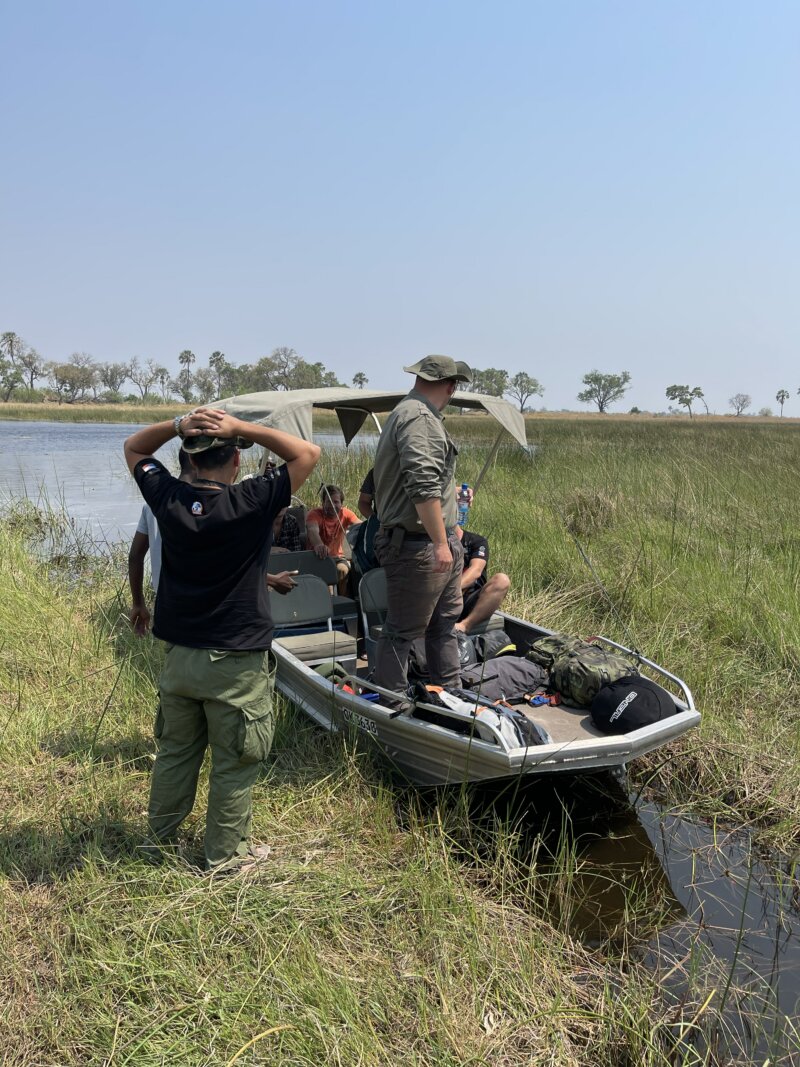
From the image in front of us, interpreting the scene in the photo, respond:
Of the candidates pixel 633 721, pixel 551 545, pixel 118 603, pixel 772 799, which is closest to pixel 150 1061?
pixel 633 721

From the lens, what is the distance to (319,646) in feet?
18.8

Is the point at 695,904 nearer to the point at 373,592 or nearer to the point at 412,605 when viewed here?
the point at 412,605

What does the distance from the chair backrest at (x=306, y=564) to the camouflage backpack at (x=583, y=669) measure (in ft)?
7.14

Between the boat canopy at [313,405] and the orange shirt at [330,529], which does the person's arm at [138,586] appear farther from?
the orange shirt at [330,529]

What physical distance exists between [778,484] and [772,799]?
29.2 ft

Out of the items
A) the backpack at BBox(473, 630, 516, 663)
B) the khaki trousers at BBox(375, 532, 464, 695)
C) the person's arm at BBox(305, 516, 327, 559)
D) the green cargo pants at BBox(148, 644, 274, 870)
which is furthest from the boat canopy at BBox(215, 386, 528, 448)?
the green cargo pants at BBox(148, 644, 274, 870)

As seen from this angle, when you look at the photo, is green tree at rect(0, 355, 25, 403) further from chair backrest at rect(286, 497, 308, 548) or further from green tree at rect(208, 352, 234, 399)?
chair backrest at rect(286, 497, 308, 548)

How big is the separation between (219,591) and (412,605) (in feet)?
5.50

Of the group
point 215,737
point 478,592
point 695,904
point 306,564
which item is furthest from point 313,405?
point 695,904

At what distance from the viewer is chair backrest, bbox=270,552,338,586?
22.2 feet

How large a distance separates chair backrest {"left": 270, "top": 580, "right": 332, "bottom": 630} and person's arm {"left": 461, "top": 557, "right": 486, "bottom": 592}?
41.6 inches

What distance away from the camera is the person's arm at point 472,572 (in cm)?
618

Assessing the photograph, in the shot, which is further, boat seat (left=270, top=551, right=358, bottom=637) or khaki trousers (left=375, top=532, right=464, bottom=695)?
boat seat (left=270, top=551, right=358, bottom=637)

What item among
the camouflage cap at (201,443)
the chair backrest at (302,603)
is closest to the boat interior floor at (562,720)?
the chair backrest at (302,603)
